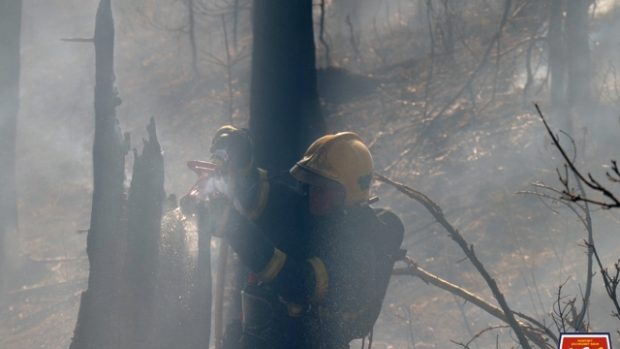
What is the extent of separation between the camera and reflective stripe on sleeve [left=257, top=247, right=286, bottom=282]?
352 cm

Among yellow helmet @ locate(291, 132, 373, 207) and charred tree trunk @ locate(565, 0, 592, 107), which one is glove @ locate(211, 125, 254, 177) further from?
charred tree trunk @ locate(565, 0, 592, 107)

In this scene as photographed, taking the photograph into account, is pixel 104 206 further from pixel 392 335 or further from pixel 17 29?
pixel 17 29

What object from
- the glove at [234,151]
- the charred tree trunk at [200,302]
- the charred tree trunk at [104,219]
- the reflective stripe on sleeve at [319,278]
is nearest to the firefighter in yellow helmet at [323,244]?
the reflective stripe on sleeve at [319,278]

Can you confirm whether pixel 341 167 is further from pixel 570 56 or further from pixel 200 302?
pixel 570 56

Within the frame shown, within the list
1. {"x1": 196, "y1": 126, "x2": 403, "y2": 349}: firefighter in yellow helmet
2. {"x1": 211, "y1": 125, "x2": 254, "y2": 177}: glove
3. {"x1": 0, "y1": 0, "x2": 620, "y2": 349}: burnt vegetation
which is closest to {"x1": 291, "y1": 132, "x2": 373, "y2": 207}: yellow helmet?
{"x1": 196, "y1": 126, "x2": 403, "y2": 349}: firefighter in yellow helmet

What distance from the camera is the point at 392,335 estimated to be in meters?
6.65

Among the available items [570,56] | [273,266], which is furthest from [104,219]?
[570,56]

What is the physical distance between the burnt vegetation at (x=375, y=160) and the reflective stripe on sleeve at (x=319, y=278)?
1.92ft

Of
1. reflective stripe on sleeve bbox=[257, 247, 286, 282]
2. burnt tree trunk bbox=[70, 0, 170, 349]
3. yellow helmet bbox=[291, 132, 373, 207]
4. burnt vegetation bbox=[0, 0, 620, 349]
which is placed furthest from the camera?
burnt vegetation bbox=[0, 0, 620, 349]

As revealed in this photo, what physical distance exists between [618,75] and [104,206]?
8500mm

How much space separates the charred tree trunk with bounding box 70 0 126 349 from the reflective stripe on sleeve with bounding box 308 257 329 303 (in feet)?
3.92

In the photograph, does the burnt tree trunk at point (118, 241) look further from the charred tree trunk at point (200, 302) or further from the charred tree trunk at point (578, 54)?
the charred tree trunk at point (578, 54)

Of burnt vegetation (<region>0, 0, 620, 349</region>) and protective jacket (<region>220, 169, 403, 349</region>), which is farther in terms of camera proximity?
burnt vegetation (<region>0, 0, 620, 349</region>)

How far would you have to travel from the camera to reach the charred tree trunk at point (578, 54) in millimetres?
9711
